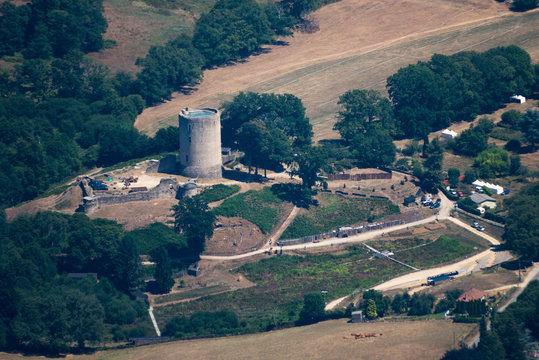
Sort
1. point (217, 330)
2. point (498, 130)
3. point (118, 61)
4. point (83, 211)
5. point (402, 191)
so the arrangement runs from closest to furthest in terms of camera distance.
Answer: point (217, 330) → point (83, 211) → point (402, 191) → point (498, 130) → point (118, 61)

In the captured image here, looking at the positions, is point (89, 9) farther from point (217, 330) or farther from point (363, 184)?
point (217, 330)

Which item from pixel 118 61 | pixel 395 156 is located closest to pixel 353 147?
pixel 395 156

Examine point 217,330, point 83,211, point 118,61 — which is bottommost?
point 217,330

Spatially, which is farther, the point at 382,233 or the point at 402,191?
the point at 402,191

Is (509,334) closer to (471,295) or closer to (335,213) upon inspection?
(471,295)

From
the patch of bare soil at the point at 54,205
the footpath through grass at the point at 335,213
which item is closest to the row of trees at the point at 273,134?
the footpath through grass at the point at 335,213

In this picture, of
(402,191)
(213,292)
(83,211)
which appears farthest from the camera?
(402,191)

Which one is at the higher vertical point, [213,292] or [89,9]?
[89,9]
